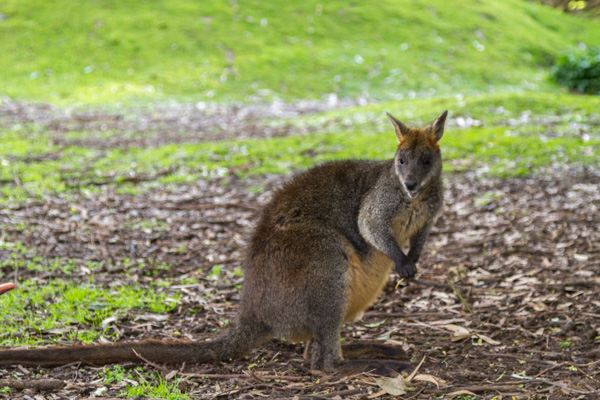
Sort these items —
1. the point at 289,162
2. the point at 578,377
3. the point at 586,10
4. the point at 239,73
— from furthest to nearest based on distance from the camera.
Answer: the point at 586,10, the point at 239,73, the point at 289,162, the point at 578,377

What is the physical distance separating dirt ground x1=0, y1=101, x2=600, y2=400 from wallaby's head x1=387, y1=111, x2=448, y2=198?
0.61 meters

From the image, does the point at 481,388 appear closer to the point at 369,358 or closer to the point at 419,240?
the point at 369,358

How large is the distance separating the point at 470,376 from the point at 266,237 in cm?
130

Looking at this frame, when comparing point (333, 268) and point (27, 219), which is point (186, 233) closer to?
point (27, 219)

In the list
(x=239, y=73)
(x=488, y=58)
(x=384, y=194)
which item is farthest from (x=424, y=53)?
A: (x=384, y=194)

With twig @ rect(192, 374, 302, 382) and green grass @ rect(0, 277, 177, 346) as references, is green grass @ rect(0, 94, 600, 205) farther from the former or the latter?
twig @ rect(192, 374, 302, 382)

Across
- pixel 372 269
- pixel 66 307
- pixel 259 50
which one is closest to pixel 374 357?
pixel 372 269

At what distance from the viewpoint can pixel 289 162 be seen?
26.9ft

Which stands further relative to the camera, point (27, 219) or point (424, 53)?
point (424, 53)

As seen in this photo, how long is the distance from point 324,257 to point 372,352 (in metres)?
0.66

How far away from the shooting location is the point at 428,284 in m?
4.55

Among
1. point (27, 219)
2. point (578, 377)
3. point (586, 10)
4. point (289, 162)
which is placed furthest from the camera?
point (586, 10)

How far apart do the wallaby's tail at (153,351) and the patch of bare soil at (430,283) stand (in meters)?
0.07

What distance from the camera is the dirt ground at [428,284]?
3.10 meters
